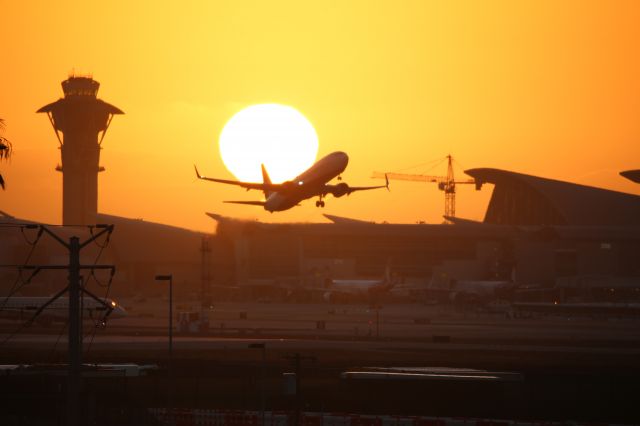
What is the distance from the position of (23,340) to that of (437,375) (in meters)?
49.0

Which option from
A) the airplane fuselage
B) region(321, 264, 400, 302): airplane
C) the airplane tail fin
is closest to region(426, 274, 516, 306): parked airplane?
region(321, 264, 400, 302): airplane

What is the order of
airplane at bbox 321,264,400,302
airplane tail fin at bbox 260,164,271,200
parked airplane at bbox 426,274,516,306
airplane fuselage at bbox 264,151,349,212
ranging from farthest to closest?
airplane at bbox 321,264,400,302 < parked airplane at bbox 426,274,516,306 < airplane tail fin at bbox 260,164,271,200 < airplane fuselage at bbox 264,151,349,212

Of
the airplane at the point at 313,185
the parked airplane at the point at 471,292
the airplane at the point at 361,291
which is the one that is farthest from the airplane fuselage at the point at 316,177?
the airplane at the point at 361,291

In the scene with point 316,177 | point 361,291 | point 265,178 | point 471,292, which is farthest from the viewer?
point 361,291

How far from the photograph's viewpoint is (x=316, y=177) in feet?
332

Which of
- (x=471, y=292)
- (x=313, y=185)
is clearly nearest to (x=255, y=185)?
(x=313, y=185)

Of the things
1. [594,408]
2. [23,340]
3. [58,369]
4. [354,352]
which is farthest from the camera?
[23,340]

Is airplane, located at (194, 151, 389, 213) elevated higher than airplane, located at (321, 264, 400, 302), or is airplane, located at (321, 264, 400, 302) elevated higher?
airplane, located at (194, 151, 389, 213)

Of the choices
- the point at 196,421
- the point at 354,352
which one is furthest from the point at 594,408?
the point at 354,352

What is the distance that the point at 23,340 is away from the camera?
94562mm

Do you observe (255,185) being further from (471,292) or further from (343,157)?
(471,292)

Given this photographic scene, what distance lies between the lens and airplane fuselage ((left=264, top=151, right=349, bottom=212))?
101m

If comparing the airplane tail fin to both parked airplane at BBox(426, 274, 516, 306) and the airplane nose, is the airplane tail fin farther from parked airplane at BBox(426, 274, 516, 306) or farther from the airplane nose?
parked airplane at BBox(426, 274, 516, 306)

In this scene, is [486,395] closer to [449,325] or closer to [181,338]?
[181,338]
